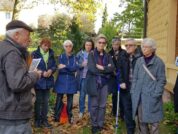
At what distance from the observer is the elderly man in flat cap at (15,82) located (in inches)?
181

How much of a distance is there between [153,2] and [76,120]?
8401 mm

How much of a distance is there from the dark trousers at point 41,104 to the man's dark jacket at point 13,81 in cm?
450

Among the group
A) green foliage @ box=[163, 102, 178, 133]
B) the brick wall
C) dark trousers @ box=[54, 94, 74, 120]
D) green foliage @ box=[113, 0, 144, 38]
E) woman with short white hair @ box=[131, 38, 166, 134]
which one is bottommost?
green foliage @ box=[163, 102, 178, 133]

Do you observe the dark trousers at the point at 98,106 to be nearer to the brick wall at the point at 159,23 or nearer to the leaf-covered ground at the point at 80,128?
the leaf-covered ground at the point at 80,128

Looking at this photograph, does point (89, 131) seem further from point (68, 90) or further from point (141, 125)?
point (141, 125)

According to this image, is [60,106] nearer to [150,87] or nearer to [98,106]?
[98,106]

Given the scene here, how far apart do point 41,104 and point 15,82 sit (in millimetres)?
4893

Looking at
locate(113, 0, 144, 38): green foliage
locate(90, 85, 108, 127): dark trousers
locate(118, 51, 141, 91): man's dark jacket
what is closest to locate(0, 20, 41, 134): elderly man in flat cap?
locate(118, 51, 141, 91): man's dark jacket

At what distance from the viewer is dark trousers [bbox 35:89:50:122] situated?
9.30 m

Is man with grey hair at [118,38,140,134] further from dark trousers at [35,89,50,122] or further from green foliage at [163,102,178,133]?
dark trousers at [35,89,50,122]

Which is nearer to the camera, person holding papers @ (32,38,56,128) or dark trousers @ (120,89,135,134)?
dark trousers @ (120,89,135,134)

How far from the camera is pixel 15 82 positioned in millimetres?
4555

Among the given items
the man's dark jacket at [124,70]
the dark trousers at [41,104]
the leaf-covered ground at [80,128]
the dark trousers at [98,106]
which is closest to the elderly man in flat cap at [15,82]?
the man's dark jacket at [124,70]

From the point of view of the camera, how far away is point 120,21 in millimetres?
56125
